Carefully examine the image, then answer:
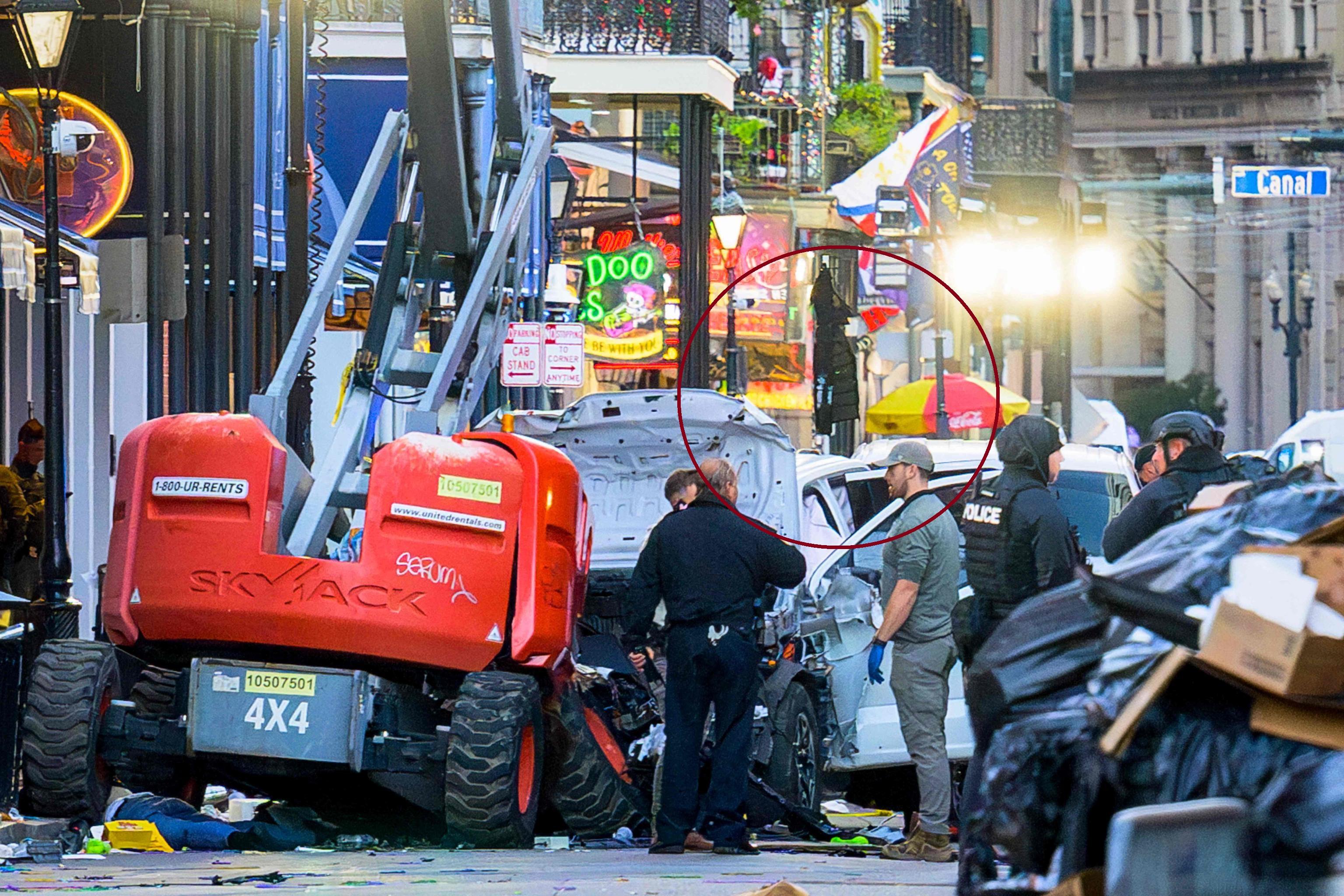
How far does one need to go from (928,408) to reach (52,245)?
77.1ft

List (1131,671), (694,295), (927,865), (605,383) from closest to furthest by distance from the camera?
1. (1131,671)
2. (927,865)
3. (694,295)
4. (605,383)

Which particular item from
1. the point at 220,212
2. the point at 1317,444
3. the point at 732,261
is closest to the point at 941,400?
the point at 732,261

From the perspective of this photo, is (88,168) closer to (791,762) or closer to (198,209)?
(198,209)

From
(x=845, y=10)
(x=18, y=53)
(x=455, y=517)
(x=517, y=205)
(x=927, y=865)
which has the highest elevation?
(x=845, y=10)

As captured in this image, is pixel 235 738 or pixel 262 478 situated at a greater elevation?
pixel 262 478

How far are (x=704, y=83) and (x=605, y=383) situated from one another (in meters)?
9.67

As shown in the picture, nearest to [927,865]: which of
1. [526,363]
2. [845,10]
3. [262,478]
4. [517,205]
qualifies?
[262,478]

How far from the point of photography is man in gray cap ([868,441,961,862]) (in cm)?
1086

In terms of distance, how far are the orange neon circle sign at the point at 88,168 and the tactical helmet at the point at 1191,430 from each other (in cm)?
1022

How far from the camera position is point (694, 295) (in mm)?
30594

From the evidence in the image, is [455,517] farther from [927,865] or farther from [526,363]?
[526,363]

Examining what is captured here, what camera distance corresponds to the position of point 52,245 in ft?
45.2

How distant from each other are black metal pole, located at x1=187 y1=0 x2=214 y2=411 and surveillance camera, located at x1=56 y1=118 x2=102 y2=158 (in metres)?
0.77

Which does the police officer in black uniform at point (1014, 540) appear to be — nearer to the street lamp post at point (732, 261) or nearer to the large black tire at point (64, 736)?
the large black tire at point (64, 736)
